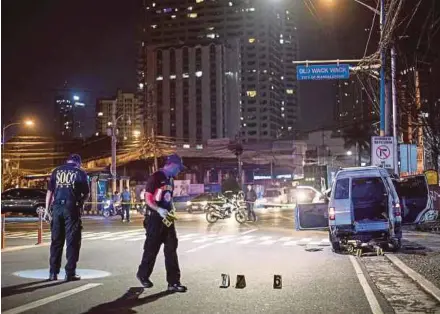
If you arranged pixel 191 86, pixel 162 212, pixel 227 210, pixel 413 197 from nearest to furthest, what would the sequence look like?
pixel 162 212 < pixel 413 197 < pixel 227 210 < pixel 191 86

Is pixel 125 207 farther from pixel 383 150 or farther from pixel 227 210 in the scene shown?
pixel 383 150

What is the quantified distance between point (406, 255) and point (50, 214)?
778cm

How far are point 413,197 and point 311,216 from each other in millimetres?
4054

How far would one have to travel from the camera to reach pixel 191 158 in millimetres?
66750

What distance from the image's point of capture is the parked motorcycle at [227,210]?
A: 2738 centimetres

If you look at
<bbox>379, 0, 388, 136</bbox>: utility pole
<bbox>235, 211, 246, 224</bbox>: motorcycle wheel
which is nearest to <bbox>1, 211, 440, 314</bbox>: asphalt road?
<bbox>379, 0, 388, 136</bbox>: utility pole

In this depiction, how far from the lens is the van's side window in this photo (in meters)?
14.2

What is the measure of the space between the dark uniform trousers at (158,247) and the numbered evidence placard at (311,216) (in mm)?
8489

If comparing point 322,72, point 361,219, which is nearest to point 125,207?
point 322,72

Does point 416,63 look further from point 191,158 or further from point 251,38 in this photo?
point 251,38

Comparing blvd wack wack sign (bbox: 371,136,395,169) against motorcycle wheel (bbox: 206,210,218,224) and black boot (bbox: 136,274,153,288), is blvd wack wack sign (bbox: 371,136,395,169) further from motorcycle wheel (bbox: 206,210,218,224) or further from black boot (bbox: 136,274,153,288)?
black boot (bbox: 136,274,153,288)

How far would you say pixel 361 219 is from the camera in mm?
14828

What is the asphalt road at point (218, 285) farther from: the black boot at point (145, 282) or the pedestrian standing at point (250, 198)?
the pedestrian standing at point (250, 198)

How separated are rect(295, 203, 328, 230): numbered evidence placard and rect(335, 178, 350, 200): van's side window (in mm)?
1715
